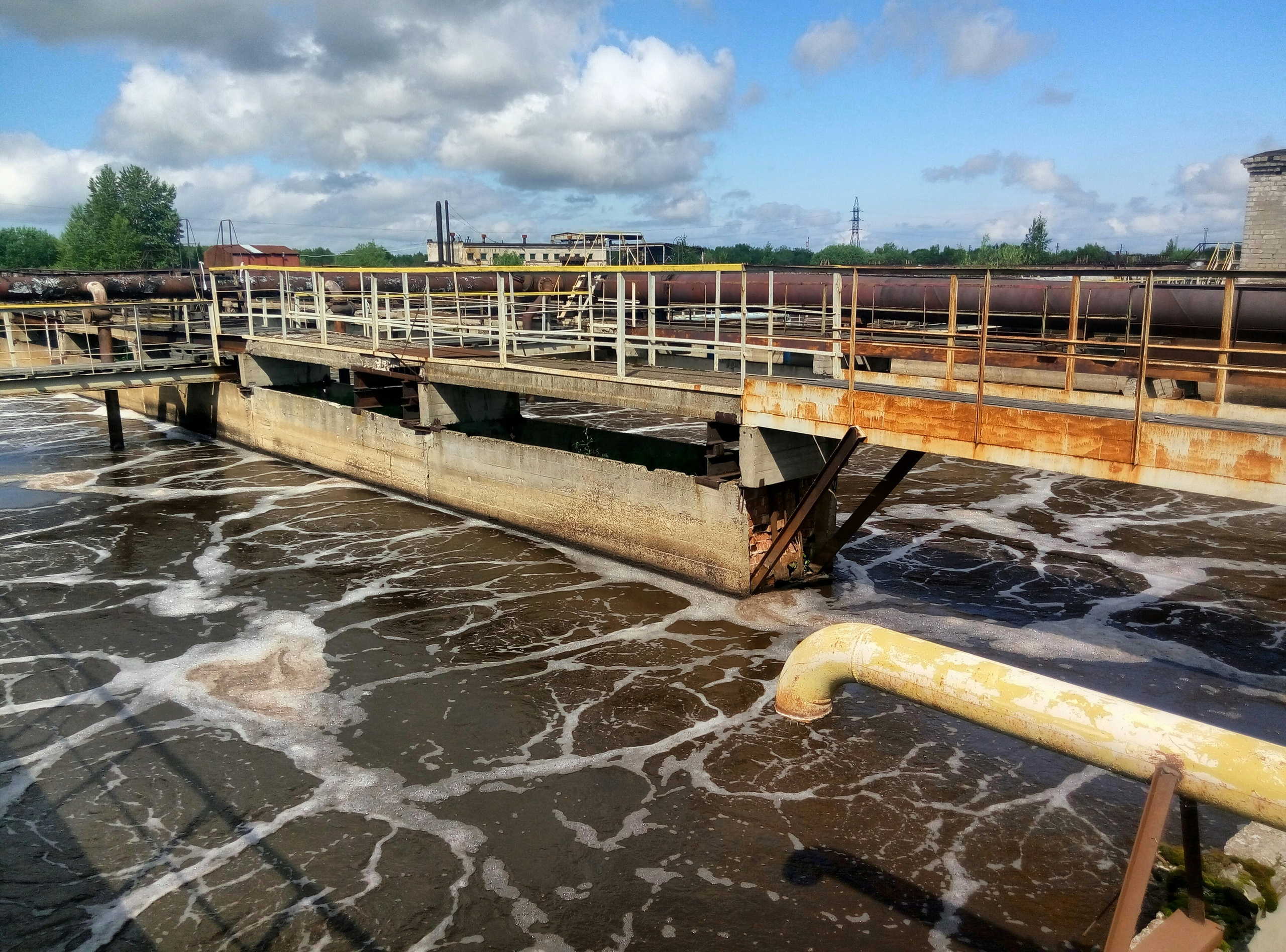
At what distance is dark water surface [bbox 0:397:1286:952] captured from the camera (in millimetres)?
6809

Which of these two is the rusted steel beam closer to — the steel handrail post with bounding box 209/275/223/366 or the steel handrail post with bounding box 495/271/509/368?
the steel handrail post with bounding box 495/271/509/368

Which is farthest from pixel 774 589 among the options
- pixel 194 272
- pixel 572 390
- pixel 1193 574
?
A: pixel 194 272

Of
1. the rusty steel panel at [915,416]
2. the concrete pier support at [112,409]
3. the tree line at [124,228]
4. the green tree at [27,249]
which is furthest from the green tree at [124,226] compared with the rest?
the rusty steel panel at [915,416]

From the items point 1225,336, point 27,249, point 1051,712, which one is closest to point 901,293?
point 1225,336

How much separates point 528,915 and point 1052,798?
4657 millimetres

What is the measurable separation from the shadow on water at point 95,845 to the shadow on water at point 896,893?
128 inches

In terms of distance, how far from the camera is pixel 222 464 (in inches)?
Answer: 867

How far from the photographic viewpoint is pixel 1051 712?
11.6 ft

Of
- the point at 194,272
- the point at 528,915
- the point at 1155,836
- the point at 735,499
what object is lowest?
the point at 528,915

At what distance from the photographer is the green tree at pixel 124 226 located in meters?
79.6

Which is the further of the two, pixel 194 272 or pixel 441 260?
pixel 441 260

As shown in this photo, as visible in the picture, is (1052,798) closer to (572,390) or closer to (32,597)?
(572,390)

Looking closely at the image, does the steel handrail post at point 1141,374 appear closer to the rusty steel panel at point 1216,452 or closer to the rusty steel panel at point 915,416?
the rusty steel panel at point 1216,452

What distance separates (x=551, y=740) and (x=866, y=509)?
520 centimetres
